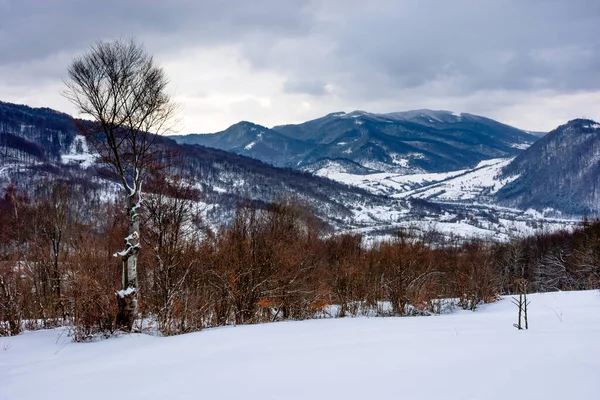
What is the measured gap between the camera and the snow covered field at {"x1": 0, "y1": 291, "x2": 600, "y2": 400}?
484 centimetres

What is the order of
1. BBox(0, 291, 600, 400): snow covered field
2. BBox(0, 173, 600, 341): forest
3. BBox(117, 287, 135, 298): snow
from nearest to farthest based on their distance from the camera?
BBox(0, 291, 600, 400): snow covered field → BBox(117, 287, 135, 298): snow → BBox(0, 173, 600, 341): forest

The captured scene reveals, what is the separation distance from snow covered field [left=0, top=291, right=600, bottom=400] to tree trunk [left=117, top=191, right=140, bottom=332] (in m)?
2.00

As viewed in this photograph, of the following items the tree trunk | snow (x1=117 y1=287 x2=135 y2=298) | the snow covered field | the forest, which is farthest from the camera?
the forest

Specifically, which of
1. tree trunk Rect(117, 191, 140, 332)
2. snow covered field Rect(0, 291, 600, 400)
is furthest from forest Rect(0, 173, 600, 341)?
snow covered field Rect(0, 291, 600, 400)

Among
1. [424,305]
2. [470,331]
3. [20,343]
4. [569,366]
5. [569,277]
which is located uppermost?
[569,366]

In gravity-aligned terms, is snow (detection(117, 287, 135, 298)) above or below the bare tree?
below

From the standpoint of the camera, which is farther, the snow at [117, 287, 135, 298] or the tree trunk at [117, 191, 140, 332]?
the snow at [117, 287, 135, 298]

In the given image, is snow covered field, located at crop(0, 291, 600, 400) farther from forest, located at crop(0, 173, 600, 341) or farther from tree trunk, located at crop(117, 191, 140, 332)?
forest, located at crop(0, 173, 600, 341)

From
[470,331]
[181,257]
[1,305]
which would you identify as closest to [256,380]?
[470,331]

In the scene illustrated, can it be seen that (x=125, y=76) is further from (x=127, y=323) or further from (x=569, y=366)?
(x=569, y=366)

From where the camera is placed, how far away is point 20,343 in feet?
29.6

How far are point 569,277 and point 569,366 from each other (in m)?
61.6

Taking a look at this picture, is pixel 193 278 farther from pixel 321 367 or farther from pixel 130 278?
pixel 321 367

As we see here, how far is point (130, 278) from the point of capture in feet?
37.4
